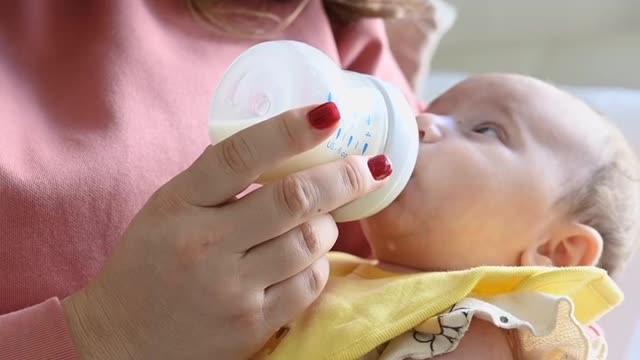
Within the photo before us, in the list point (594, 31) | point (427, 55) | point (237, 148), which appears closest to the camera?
point (237, 148)

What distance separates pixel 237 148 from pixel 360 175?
0.09 m

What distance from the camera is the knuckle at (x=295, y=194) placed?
0.67 metres

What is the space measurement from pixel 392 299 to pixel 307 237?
125 millimetres

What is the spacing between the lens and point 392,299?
31.3 inches

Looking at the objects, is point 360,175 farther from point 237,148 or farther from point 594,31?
point 594,31

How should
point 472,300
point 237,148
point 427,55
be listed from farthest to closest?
1. point 427,55
2. point 472,300
3. point 237,148

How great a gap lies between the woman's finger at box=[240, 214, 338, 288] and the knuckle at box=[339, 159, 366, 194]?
0.04m

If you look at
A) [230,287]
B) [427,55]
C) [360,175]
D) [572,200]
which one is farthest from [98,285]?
[427,55]

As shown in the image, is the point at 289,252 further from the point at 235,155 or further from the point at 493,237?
the point at 493,237

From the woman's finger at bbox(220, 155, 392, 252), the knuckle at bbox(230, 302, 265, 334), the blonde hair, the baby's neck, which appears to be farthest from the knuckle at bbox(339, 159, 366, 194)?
the blonde hair

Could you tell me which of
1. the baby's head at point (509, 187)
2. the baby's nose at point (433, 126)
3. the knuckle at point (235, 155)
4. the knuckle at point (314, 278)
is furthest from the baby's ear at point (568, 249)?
the knuckle at point (235, 155)

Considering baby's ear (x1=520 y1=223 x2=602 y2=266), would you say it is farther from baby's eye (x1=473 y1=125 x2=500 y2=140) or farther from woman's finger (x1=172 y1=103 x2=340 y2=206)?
woman's finger (x1=172 y1=103 x2=340 y2=206)

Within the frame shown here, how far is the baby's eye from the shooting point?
0.89 meters

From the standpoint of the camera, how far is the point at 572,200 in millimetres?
888
